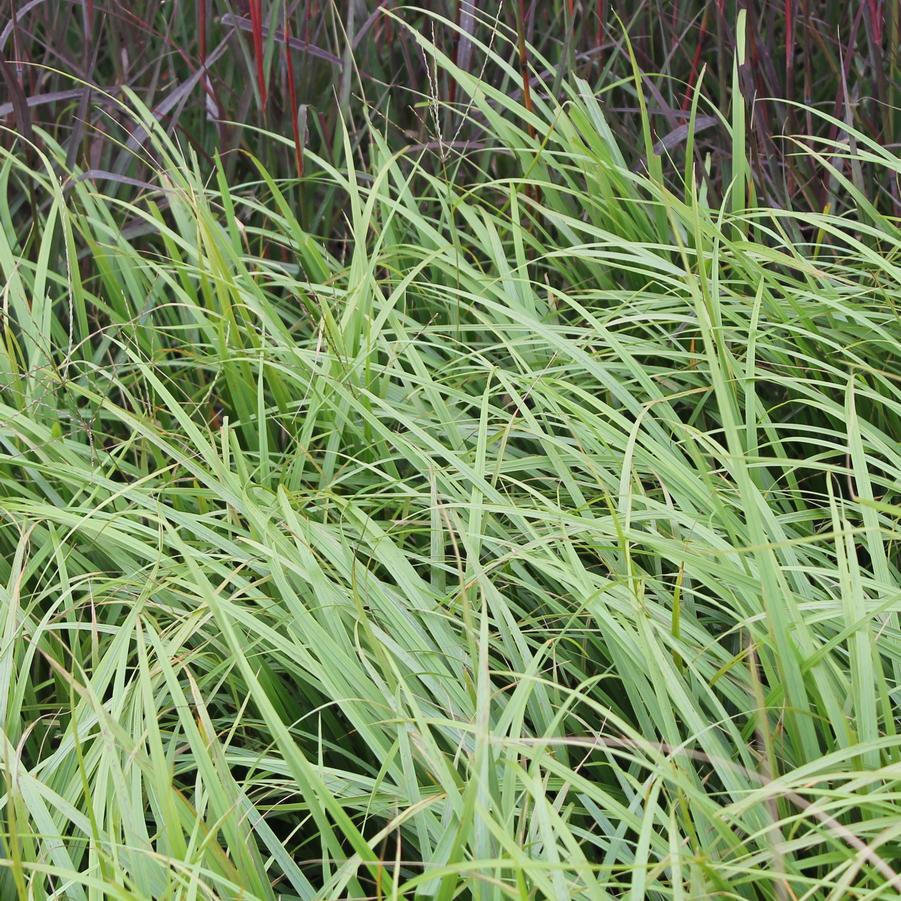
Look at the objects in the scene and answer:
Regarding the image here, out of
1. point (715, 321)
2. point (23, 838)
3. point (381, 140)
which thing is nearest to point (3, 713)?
point (23, 838)

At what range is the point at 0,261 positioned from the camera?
179 cm

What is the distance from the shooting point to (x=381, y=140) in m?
1.94

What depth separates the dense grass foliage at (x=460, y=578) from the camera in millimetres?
1021

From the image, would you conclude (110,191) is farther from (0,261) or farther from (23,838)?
(23,838)

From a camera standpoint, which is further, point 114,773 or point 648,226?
point 648,226

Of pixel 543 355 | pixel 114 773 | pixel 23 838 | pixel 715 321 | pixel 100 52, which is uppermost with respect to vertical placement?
pixel 100 52

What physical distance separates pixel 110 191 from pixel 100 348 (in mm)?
421

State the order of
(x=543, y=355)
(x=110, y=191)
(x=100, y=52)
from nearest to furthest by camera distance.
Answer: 1. (x=543, y=355)
2. (x=110, y=191)
3. (x=100, y=52)

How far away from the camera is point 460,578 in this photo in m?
1.15

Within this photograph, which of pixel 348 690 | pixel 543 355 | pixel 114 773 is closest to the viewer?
pixel 114 773

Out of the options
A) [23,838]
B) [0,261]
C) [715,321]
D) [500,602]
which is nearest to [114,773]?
[23,838]

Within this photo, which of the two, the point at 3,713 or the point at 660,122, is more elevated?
the point at 660,122

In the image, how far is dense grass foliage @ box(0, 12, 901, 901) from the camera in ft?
3.35

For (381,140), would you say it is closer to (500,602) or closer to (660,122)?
(660,122)
